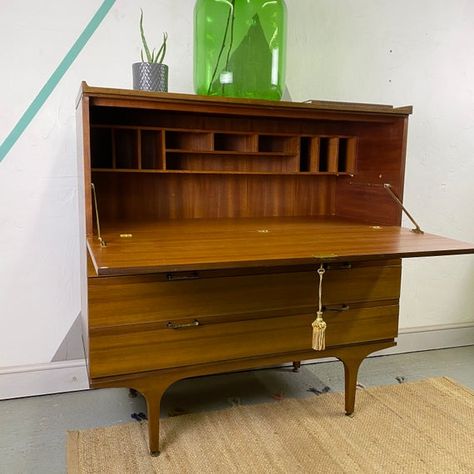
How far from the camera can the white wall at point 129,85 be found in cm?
206

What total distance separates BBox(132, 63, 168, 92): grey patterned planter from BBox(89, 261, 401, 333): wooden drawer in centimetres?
72

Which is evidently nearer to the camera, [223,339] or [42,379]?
[223,339]

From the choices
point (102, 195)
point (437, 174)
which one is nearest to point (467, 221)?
point (437, 174)

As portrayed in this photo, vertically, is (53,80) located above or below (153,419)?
above

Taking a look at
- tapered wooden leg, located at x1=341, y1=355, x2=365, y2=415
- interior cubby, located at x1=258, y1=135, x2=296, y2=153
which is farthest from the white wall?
tapered wooden leg, located at x1=341, y1=355, x2=365, y2=415

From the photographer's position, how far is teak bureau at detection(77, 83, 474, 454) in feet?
5.12

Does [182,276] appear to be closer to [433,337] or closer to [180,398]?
[180,398]

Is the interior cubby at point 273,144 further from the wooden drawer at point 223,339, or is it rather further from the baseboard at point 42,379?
the baseboard at point 42,379

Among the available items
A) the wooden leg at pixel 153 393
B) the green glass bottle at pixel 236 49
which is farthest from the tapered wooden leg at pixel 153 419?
the green glass bottle at pixel 236 49

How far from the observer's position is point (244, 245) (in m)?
1.53

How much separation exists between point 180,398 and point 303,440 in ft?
2.09

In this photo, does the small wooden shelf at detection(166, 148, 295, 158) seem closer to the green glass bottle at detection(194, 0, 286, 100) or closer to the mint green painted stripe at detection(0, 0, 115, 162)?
the green glass bottle at detection(194, 0, 286, 100)

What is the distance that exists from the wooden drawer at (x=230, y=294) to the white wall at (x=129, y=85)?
0.73m

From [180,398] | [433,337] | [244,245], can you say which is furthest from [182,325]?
[433,337]
